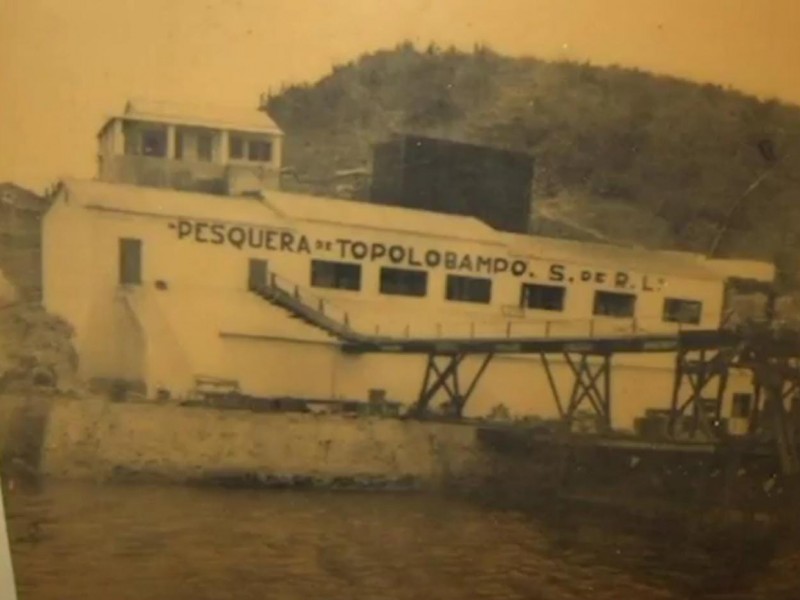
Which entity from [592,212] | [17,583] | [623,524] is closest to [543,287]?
[592,212]

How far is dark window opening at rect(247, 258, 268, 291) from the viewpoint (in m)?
1.00

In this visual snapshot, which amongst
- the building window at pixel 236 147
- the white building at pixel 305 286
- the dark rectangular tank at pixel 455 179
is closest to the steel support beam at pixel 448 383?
the white building at pixel 305 286

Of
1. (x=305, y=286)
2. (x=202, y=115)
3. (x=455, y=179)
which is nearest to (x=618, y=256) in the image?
(x=455, y=179)

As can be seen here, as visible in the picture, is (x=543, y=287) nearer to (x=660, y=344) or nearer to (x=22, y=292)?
(x=660, y=344)

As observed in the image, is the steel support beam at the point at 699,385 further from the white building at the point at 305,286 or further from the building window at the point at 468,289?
the building window at the point at 468,289

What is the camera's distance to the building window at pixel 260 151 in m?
0.99

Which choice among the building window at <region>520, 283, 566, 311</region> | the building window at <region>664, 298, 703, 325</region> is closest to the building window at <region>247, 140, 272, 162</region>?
the building window at <region>520, 283, 566, 311</region>

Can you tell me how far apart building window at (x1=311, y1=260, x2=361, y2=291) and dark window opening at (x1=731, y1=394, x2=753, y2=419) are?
348 millimetres

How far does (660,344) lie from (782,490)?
176 millimetres

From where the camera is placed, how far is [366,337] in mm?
1012

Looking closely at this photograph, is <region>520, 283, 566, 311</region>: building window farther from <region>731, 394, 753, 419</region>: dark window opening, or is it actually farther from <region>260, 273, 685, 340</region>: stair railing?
<region>731, 394, 753, 419</region>: dark window opening

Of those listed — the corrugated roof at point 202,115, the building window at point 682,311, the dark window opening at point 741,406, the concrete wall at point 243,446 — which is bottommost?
the concrete wall at point 243,446

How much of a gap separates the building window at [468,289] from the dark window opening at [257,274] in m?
0.16

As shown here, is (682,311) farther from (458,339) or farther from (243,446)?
(243,446)
